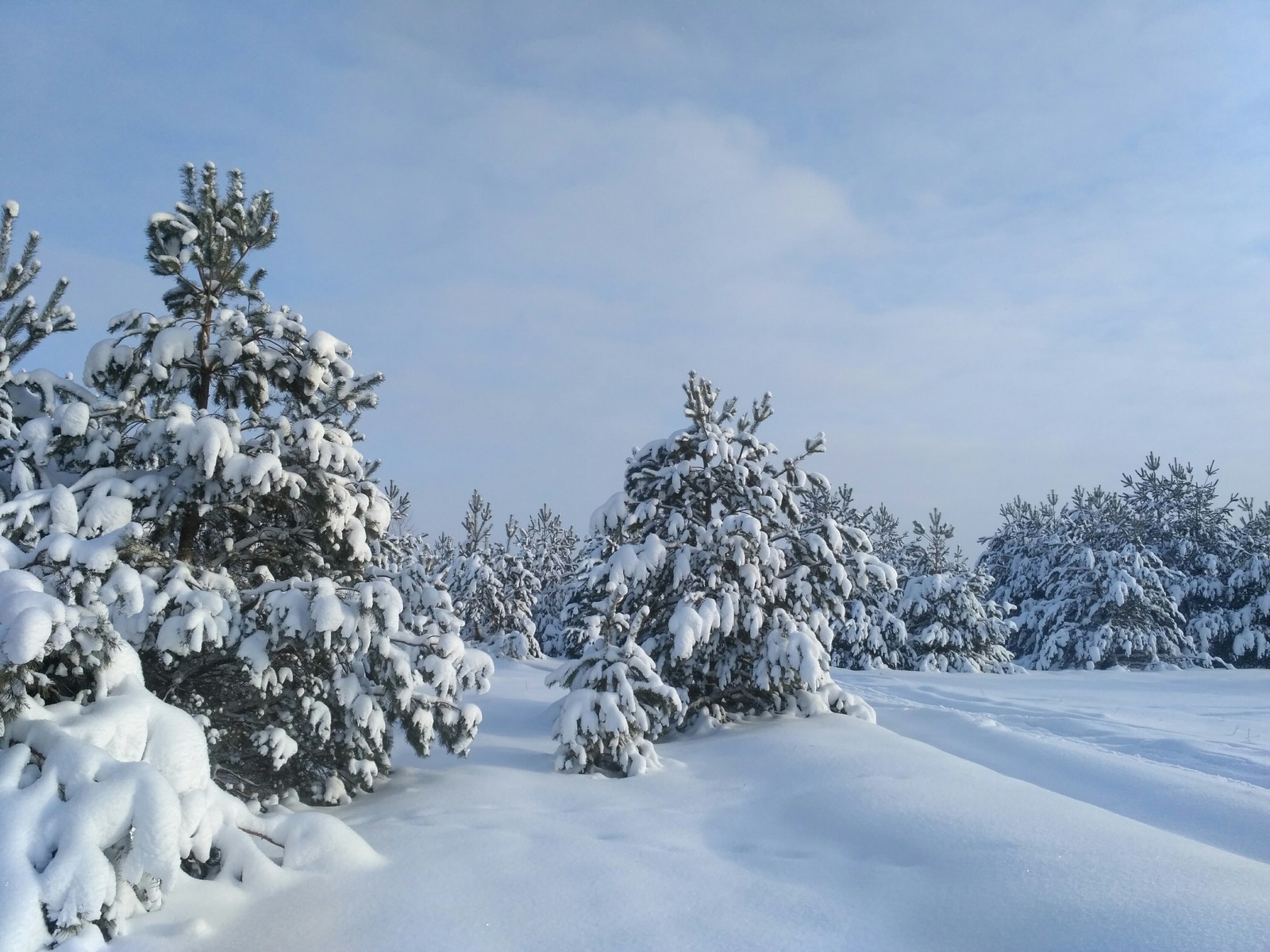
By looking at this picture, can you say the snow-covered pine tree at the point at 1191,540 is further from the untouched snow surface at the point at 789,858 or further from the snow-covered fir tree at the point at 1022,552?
the untouched snow surface at the point at 789,858

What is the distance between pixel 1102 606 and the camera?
2592 centimetres

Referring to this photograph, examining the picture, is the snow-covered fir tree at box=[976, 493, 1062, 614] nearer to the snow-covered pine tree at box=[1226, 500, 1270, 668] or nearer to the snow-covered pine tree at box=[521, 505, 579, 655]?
the snow-covered pine tree at box=[1226, 500, 1270, 668]

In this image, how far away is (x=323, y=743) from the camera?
569 cm

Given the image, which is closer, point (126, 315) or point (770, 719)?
point (126, 315)

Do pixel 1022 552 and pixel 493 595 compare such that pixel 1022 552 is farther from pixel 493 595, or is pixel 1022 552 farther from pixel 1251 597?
pixel 493 595

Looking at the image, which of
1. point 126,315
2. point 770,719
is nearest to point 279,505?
point 126,315

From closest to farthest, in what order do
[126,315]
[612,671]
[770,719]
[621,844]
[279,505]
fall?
1. [621,844]
2. [126,315]
3. [279,505]
4. [612,671]
5. [770,719]

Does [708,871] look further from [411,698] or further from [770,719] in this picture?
[770,719]

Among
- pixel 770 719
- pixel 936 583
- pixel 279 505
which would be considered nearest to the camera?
pixel 279 505

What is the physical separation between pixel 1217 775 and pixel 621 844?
6.83 metres

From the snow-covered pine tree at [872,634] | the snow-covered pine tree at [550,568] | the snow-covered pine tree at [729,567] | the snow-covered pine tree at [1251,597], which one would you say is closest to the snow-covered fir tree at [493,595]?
the snow-covered pine tree at [550,568]

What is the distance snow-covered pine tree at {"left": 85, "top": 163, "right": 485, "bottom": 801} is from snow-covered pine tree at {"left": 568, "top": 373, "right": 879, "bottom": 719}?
3.40 m

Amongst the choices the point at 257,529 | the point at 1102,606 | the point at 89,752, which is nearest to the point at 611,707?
the point at 257,529

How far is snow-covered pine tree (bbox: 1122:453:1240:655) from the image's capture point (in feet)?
89.8
